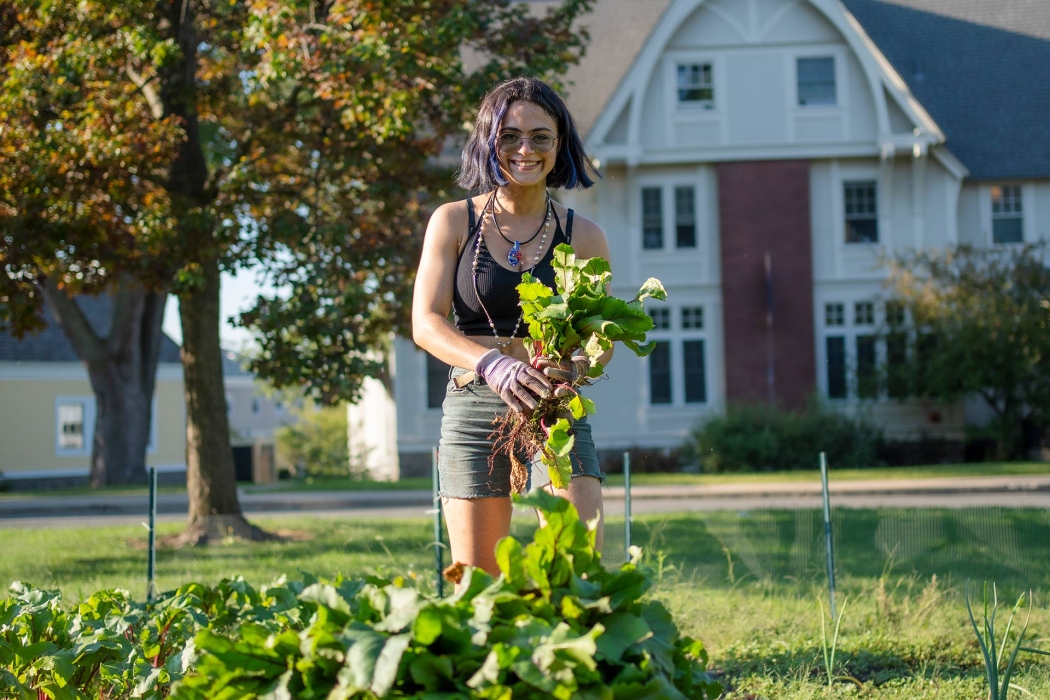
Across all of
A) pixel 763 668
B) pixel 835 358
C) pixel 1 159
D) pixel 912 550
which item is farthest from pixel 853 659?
pixel 835 358

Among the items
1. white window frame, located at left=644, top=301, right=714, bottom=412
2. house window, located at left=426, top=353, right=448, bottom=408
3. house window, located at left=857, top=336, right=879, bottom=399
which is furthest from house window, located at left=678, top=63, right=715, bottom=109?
house window, located at left=426, top=353, right=448, bottom=408

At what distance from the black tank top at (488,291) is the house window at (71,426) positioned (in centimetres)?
3087

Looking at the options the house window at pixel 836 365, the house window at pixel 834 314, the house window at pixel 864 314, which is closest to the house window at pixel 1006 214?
the house window at pixel 864 314

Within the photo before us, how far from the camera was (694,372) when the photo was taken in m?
24.3

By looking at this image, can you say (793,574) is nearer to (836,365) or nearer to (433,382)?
(836,365)

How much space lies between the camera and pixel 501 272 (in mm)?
3152

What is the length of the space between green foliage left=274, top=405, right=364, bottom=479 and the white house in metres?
7.71

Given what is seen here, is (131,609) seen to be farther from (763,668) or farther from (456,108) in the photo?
(456,108)

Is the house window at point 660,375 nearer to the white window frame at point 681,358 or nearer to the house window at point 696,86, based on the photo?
the white window frame at point 681,358

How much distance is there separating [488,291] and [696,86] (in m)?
21.8

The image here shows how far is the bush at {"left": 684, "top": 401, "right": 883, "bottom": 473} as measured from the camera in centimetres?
2186

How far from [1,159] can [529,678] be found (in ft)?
29.0

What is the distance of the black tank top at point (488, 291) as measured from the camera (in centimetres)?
314

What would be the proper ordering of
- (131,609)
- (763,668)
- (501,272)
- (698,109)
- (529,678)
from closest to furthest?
1. (529,678)
2. (501,272)
3. (131,609)
4. (763,668)
5. (698,109)
